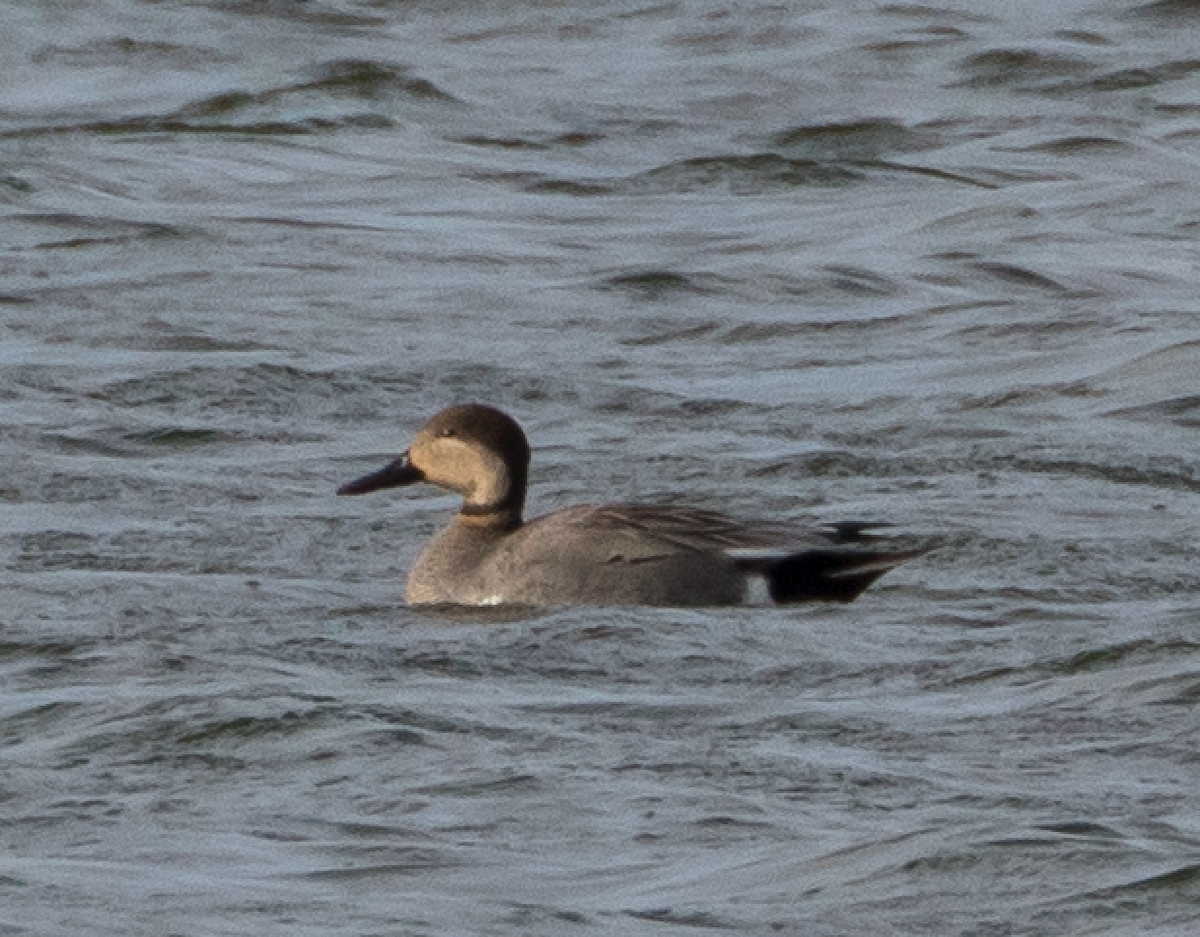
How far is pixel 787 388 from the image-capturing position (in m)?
12.9

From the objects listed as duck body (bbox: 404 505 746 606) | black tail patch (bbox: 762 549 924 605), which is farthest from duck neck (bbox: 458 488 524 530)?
black tail patch (bbox: 762 549 924 605)

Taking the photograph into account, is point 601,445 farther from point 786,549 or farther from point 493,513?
point 786,549

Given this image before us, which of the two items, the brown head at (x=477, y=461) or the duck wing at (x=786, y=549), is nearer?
the duck wing at (x=786, y=549)

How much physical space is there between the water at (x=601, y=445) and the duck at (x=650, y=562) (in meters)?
0.11

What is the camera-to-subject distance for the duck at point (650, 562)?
9.72m

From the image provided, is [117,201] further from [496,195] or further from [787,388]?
[787,388]

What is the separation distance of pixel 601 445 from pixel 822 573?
2.45 m

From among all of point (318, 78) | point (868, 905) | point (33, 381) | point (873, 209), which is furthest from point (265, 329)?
point (868, 905)

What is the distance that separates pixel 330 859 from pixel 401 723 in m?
1.19

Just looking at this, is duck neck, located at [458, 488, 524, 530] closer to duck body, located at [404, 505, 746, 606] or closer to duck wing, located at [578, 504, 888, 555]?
duck body, located at [404, 505, 746, 606]

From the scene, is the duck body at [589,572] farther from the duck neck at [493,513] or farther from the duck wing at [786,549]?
the duck neck at [493,513]

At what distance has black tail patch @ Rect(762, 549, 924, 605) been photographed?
9.68 meters

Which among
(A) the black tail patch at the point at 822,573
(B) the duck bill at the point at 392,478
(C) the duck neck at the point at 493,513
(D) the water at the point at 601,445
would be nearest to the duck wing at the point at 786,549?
(A) the black tail patch at the point at 822,573

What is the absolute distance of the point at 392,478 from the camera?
408 inches
